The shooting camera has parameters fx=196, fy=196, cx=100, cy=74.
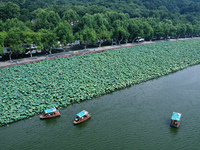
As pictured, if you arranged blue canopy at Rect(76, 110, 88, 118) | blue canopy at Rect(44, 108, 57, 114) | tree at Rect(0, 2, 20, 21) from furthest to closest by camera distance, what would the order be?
tree at Rect(0, 2, 20, 21)
blue canopy at Rect(44, 108, 57, 114)
blue canopy at Rect(76, 110, 88, 118)

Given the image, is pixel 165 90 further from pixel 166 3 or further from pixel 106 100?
pixel 166 3

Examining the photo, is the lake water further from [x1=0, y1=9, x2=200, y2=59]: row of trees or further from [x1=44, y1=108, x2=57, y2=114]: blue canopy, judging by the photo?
[x1=0, y1=9, x2=200, y2=59]: row of trees

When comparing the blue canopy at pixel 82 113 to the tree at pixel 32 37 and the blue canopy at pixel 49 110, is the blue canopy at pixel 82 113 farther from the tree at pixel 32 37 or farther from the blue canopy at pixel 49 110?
the tree at pixel 32 37

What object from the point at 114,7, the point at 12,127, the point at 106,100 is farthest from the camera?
the point at 114,7

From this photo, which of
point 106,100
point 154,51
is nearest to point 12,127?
point 106,100

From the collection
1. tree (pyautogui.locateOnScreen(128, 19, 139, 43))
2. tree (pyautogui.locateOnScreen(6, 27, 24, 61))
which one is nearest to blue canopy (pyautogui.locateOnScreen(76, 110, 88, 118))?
tree (pyautogui.locateOnScreen(6, 27, 24, 61))

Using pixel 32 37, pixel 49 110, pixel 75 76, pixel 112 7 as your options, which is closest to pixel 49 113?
pixel 49 110
